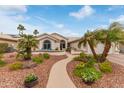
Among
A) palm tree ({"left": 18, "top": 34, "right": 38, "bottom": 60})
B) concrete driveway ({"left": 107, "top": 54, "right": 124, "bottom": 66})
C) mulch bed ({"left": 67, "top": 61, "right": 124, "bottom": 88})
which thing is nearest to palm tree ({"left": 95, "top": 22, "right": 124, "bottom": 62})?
concrete driveway ({"left": 107, "top": 54, "right": 124, "bottom": 66})

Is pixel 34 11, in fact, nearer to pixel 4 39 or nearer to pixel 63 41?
pixel 4 39

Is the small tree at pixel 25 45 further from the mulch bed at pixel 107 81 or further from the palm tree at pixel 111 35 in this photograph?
the mulch bed at pixel 107 81

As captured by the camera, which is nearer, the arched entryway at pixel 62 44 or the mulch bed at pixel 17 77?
the mulch bed at pixel 17 77

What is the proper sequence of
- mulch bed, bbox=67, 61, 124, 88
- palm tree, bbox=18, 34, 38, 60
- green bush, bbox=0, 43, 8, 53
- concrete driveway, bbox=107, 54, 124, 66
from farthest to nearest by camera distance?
green bush, bbox=0, 43, 8, 53 < concrete driveway, bbox=107, 54, 124, 66 < palm tree, bbox=18, 34, 38, 60 < mulch bed, bbox=67, 61, 124, 88

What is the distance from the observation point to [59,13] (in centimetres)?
2255

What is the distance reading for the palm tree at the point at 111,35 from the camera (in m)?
17.9

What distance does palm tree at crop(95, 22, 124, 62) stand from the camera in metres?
17.9

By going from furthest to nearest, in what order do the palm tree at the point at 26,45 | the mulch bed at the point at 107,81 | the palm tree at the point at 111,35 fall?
the palm tree at the point at 26,45
the palm tree at the point at 111,35
the mulch bed at the point at 107,81

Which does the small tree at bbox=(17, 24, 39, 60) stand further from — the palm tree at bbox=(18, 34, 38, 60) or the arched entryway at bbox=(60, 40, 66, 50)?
the arched entryway at bbox=(60, 40, 66, 50)

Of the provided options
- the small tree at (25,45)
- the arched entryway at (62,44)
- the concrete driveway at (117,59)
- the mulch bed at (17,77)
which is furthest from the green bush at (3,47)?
the concrete driveway at (117,59)

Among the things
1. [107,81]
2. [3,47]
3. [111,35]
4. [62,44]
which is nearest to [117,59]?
[111,35]
